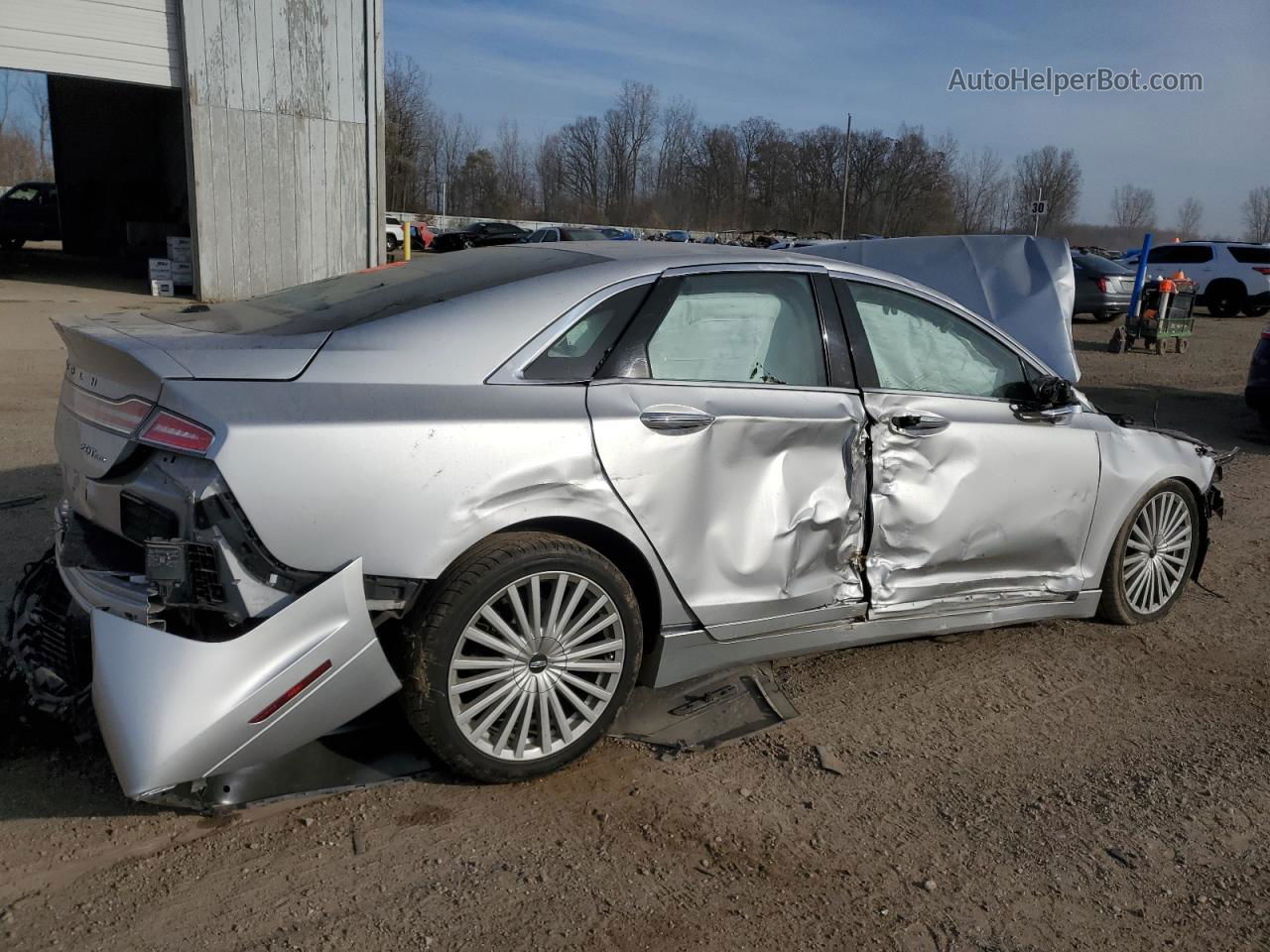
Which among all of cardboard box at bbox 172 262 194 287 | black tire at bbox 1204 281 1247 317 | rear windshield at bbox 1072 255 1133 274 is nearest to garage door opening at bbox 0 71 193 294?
cardboard box at bbox 172 262 194 287

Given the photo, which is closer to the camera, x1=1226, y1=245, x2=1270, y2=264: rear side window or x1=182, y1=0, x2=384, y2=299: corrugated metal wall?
x1=182, y1=0, x2=384, y2=299: corrugated metal wall

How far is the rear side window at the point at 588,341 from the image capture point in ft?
10.7

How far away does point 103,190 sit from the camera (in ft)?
97.7

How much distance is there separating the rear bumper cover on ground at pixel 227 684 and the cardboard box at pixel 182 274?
717 inches

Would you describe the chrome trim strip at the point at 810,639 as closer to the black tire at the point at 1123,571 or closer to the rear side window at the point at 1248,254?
the black tire at the point at 1123,571

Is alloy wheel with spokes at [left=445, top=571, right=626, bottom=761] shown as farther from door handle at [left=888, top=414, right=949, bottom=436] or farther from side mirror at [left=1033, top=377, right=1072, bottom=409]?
side mirror at [left=1033, top=377, right=1072, bottom=409]

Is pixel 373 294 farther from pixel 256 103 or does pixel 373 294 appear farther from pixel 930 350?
pixel 256 103

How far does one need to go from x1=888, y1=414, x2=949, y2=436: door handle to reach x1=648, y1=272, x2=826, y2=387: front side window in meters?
0.36

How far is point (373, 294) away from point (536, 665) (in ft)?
4.77

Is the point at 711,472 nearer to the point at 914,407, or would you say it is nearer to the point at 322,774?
the point at 914,407

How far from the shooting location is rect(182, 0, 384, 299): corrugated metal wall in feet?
55.0

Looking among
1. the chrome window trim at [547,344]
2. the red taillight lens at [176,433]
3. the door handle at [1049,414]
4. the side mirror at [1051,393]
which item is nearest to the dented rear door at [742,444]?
the chrome window trim at [547,344]

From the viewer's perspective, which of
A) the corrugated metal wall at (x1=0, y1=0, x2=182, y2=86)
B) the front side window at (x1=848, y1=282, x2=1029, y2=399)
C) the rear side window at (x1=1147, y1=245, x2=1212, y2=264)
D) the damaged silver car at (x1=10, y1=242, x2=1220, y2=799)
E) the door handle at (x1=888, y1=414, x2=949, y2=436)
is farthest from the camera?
the rear side window at (x1=1147, y1=245, x2=1212, y2=264)

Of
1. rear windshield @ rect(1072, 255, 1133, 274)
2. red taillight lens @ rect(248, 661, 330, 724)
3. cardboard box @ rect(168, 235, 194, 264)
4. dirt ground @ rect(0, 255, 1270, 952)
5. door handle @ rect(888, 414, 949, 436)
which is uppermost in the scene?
rear windshield @ rect(1072, 255, 1133, 274)
